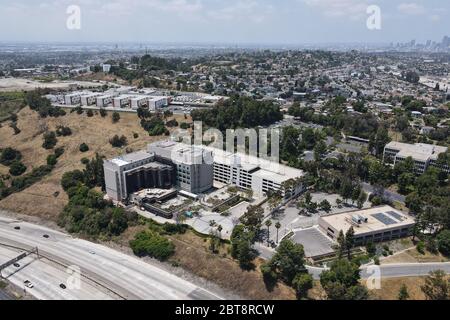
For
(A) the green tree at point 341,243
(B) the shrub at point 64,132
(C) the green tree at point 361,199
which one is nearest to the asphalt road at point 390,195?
(C) the green tree at point 361,199

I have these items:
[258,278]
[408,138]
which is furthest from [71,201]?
[408,138]

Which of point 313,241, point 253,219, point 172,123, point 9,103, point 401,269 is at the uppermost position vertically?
point 9,103

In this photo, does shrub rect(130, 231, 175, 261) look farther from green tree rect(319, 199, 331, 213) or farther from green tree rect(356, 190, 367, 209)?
green tree rect(356, 190, 367, 209)

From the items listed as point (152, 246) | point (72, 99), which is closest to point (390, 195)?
point (152, 246)

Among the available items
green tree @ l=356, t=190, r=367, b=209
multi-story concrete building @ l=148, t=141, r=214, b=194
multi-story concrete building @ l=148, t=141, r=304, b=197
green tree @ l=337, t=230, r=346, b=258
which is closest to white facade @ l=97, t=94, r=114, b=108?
multi-story concrete building @ l=148, t=141, r=304, b=197

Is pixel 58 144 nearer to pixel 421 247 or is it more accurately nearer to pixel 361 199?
pixel 361 199

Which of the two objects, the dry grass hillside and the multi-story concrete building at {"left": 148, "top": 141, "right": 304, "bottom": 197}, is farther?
the dry grass hillside
